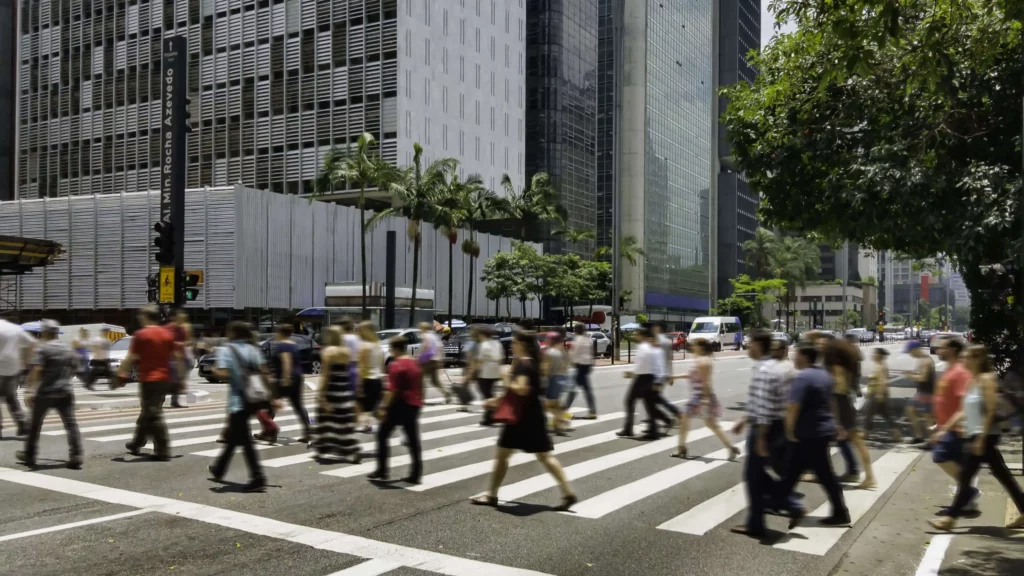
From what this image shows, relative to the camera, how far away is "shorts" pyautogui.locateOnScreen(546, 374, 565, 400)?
1515cm

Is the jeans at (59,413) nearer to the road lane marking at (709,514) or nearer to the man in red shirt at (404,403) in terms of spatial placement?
the man in red shirt at (404,403)

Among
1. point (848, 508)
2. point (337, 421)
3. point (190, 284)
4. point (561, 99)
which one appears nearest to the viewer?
point (848, 508)

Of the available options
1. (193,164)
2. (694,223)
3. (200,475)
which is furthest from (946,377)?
(694,223)

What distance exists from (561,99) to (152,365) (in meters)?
69.7

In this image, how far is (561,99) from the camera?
254ft

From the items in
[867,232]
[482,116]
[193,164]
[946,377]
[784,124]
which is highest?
[482,116]

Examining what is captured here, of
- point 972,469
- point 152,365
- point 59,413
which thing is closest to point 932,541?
point 972,469

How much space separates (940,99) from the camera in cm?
1661

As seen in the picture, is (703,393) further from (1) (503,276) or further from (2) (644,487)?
(1) (503,276)

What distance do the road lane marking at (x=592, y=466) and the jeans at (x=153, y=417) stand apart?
444 centimetres

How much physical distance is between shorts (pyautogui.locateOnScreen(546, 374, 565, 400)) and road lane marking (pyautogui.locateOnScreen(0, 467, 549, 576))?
7.69 meters

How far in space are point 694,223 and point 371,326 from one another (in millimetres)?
96694

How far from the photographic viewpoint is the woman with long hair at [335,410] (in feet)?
36.2

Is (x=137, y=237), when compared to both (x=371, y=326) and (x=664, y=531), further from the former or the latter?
(x=664, y=531)
